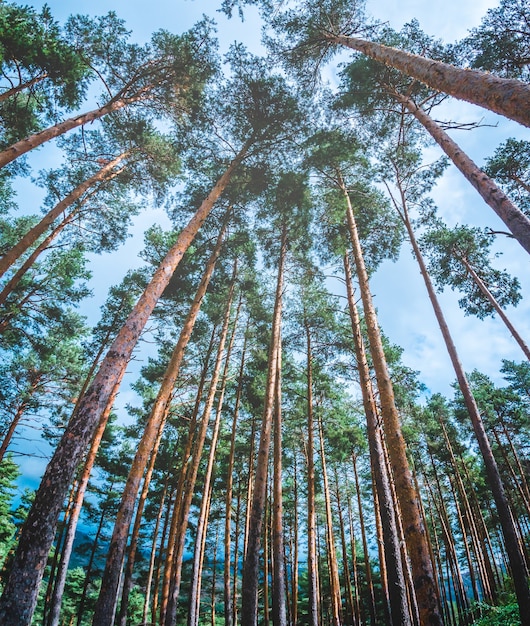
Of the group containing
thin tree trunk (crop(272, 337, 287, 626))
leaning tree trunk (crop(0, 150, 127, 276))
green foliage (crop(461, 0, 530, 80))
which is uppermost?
green foliage (crop(461, 0, 530, 80))

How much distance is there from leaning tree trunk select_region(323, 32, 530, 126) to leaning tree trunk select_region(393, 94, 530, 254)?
4.00 feet

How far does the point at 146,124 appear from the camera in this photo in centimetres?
1149

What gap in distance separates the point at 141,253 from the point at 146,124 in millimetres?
5367

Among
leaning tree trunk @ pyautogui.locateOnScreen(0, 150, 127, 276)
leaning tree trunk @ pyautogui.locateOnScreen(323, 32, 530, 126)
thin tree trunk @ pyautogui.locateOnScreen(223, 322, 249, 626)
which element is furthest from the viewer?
thin tree trunk @ pyautogui.locateOnScreen(223, 322, 249, 626)

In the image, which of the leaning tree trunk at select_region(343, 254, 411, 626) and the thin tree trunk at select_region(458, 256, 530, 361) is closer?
the leaning tree trunk at select_region(343, 254, 411, 626)

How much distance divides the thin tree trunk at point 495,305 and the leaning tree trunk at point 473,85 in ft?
34.4

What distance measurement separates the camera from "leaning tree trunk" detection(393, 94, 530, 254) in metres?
3.91

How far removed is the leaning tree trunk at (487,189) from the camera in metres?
3.91

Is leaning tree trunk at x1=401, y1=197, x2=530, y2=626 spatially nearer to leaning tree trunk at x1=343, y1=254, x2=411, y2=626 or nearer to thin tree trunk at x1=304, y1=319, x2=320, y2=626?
leaning tree trunk at x1=343, y1=254, x2=411, y2=626

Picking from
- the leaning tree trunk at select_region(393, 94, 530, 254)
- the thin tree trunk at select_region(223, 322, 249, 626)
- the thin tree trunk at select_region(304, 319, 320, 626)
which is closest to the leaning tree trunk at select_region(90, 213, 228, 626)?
the thin tree trunk at select_region(223, 322, 249, 626)

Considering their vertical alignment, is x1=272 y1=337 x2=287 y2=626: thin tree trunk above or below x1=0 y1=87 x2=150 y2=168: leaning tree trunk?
below

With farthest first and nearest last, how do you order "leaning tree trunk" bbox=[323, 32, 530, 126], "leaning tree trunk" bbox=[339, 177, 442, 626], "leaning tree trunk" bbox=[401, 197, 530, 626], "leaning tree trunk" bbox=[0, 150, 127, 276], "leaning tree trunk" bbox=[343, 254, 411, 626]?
"leaning tree trunk" bbox=[0, 150, 127, 276]
"leaning tree trunk" bbox=[401, 197, 530, 626]
"leaning tree trunk" bbox=[343, 254, 411, 626]
"leaning tree trunk" bbox=[339, 177, 442, 626]
"leaning tree trunk" bbox=[323, 32, 530, 126]

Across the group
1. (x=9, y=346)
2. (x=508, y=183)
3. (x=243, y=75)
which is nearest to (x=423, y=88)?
(x=243, y=75)

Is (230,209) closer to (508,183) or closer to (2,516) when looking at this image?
(508,183)
